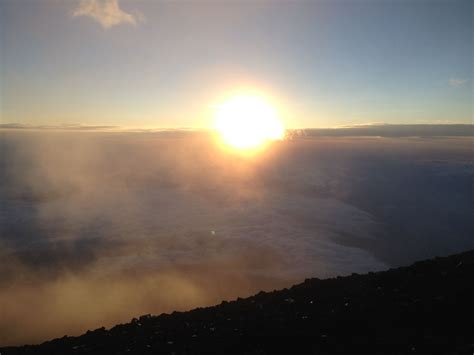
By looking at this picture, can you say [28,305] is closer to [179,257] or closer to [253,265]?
[179,257]

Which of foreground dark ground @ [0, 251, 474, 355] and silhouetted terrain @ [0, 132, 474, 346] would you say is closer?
foreground dark ground @ [0, 251, 474, 355]

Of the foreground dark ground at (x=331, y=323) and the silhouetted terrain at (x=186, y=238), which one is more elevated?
the foreground dark ground at (x=331, y=323)

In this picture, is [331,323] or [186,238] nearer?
[331,323]

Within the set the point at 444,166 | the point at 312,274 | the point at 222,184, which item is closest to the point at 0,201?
the point at 222,184

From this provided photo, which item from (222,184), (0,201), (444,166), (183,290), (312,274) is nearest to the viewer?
(183,290)

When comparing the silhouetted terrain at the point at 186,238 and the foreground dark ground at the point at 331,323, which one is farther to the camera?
the silhouetted terrain at the point at 186,238

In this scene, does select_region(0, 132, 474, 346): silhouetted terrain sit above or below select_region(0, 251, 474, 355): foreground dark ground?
below

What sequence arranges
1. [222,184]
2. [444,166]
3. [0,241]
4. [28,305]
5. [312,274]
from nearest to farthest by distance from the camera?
[28,305], [312,274], [0,241], [222,184], [444,166]

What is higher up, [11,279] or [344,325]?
[344,325]
